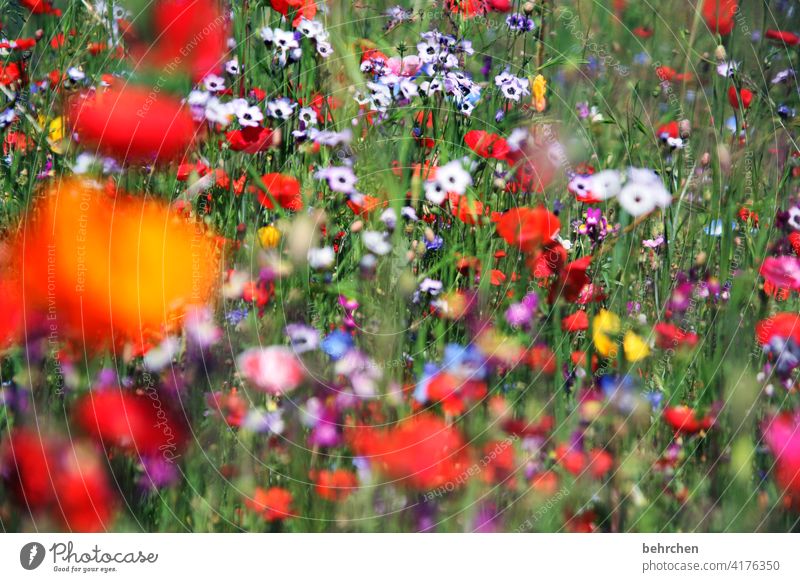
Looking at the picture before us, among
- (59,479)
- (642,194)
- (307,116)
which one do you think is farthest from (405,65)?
(59,479)

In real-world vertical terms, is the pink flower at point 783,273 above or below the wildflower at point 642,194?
below

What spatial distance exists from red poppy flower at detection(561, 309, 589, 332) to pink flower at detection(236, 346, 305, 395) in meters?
0.35

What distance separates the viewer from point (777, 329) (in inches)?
47.7

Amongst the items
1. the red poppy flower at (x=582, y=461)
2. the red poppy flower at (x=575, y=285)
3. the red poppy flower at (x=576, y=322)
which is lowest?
the red poppy flower at (x=582, y=461)

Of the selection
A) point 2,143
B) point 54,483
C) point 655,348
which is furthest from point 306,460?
point 2,143

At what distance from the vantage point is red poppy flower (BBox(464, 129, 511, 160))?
1.19 metres

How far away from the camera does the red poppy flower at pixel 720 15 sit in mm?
1241

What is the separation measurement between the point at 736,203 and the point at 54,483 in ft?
3.26

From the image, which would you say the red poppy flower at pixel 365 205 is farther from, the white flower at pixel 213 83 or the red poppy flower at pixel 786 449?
the red poppy flower at pixel 786 449

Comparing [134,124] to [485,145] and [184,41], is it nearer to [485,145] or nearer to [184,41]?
[184,41]

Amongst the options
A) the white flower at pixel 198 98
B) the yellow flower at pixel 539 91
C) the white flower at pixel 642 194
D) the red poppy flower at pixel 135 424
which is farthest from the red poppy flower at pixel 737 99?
the red poppy flower at pixel 135 424

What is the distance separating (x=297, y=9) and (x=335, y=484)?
0.64 m
